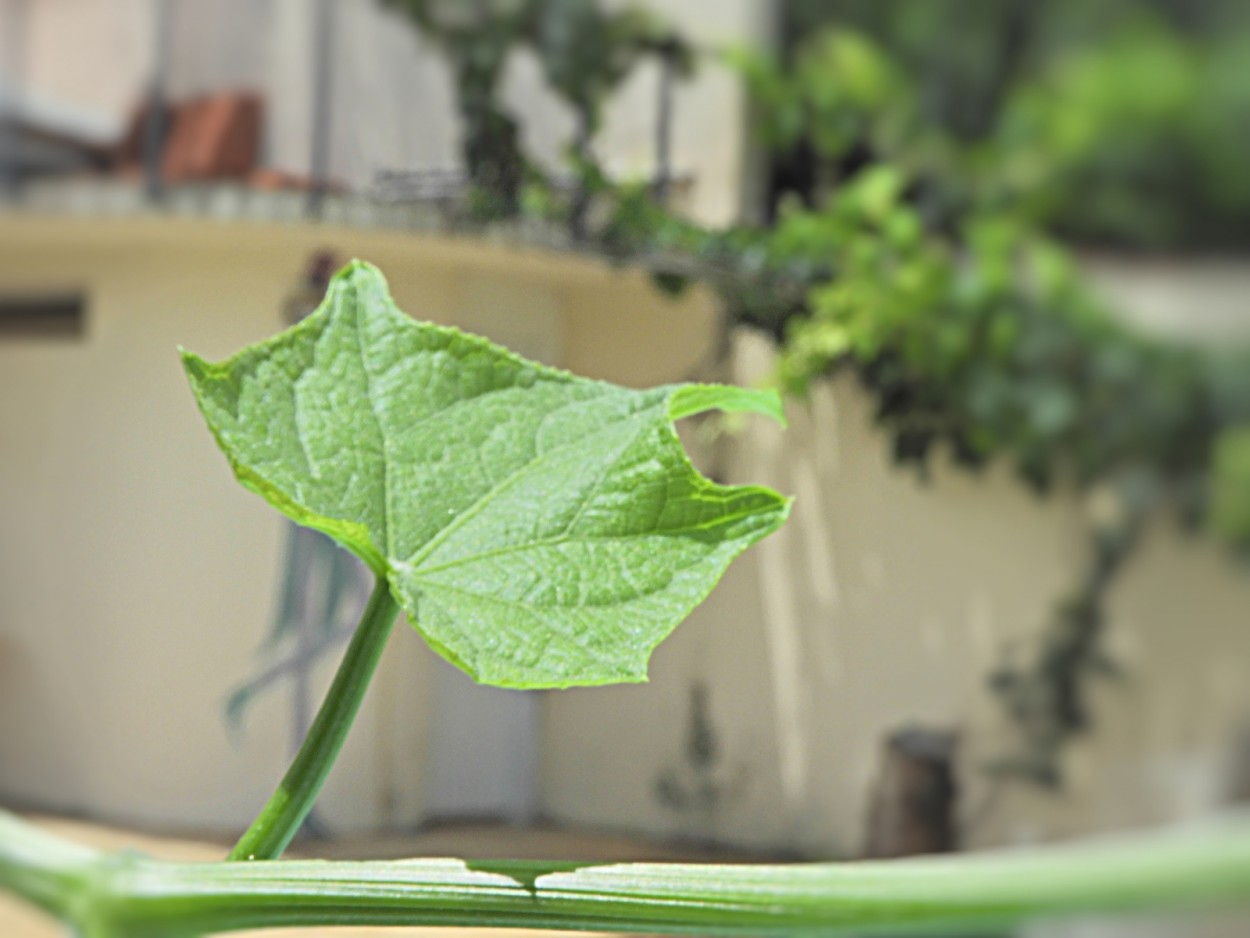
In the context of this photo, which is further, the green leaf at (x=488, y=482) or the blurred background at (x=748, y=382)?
the blurred background at (x=748, y=382)

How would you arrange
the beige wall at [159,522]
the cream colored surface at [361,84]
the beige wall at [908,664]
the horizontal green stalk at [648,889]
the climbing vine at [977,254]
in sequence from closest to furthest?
1. the horizontal green stalk at [648,889]
2. the cream colored surface at [361,84]
3. the beige wall at [159,522]
4. the climbing vine at [977,254]
5. the beige wall at [908,664]

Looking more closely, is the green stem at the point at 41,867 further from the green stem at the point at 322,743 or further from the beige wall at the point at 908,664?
the beige wall at the point at 908,664

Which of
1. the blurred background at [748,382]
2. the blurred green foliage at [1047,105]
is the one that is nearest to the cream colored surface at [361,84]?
the blurred background at [748,382]

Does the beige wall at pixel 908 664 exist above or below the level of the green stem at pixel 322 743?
below

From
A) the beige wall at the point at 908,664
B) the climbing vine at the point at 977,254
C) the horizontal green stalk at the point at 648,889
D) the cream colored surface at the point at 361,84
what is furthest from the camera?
the beige wall at the point at 908,664

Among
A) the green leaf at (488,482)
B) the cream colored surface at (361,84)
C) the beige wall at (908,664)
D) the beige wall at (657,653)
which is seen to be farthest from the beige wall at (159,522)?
the green leaf at (488,482)
